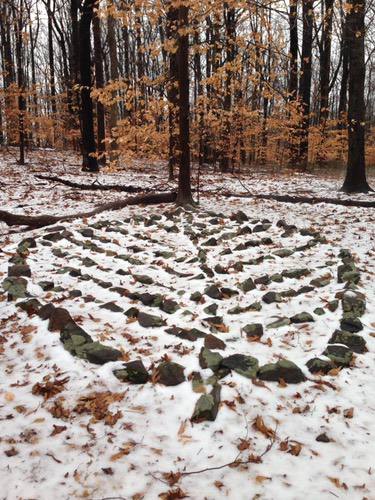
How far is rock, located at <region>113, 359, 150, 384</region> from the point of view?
343 cm

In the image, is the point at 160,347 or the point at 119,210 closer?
the point at 160,347

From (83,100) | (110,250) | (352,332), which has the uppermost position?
(83,100)

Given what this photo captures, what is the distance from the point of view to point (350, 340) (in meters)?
3.99

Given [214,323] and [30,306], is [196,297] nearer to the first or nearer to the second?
[214,323]

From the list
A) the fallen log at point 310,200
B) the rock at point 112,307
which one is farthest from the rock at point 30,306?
the fallen log at point 310,200

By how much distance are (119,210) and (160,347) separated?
611cm

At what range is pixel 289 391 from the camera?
3363mm

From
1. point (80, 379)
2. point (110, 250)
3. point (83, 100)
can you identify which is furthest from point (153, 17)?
point (80, 379)

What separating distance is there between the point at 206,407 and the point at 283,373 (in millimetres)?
814

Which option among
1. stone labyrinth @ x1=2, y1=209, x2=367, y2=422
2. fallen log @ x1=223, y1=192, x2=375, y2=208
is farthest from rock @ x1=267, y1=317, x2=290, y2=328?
fallen log @ x1=223, y1=192, x2=375, y2=208

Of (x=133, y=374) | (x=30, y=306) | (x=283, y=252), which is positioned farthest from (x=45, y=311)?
(x=283, y=252)

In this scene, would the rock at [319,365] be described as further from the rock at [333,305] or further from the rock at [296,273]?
the rock at [296,273]

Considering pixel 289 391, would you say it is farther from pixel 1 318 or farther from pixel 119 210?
pixel 119 210

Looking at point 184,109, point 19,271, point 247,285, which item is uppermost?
point 184,109
